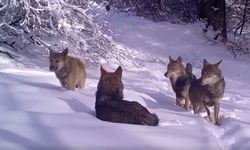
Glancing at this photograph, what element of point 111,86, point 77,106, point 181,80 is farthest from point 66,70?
point 181,80

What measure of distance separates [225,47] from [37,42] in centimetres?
792

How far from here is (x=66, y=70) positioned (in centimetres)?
979

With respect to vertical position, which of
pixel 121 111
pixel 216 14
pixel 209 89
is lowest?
pixel 121 111

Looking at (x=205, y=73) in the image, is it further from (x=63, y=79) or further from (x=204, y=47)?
(x=204, y=47)

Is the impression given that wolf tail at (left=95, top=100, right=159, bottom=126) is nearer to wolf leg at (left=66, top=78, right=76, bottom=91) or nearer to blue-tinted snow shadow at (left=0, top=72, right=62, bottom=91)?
blue-tinted snow shadow at (left=0, top=72, right=62, bottom=91)

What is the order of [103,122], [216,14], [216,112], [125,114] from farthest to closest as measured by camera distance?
[216,14] < [216,112] < [125,114] < [103,122]

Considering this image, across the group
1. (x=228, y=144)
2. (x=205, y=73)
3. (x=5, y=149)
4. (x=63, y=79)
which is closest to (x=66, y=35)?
(x=63, y=79)

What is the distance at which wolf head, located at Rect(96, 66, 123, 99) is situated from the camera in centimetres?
784

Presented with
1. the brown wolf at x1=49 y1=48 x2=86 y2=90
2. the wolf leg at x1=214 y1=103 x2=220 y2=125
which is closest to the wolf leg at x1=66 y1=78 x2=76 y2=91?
the brown wolf at x1=49 y1=48 x2=86 y2=90

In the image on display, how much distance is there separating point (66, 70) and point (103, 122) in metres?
3.36

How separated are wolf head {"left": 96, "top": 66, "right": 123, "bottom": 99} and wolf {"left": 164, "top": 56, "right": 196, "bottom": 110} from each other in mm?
2252

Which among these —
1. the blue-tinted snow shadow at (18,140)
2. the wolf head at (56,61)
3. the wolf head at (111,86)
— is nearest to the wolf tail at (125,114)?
the wolf head at (111,86)

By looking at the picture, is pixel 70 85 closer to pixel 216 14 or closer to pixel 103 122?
pixel 103 122

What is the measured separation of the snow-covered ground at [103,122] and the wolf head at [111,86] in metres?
0.39
